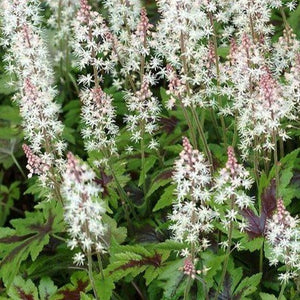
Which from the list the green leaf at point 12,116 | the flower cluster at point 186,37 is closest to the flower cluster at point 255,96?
the flower cluster at point 186,37

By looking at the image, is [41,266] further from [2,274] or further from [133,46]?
[133,46]

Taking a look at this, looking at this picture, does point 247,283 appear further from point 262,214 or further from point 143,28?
point 143,28

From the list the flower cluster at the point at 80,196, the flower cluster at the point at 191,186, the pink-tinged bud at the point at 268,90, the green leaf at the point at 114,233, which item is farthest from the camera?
the green leaf at the point at 114,233

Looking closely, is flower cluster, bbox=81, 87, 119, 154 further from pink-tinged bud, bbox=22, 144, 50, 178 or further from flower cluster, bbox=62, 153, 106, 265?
flower cluster, bbox=62, 153, 106, 265

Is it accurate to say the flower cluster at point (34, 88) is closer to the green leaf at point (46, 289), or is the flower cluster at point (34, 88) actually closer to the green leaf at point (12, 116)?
the green leaf at point (46, 289)

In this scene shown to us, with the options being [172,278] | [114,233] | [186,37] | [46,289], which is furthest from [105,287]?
[186,37]

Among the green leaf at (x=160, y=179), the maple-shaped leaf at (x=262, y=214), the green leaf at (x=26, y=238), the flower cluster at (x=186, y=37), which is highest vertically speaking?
the flower cluster at (x=186, y=37)
